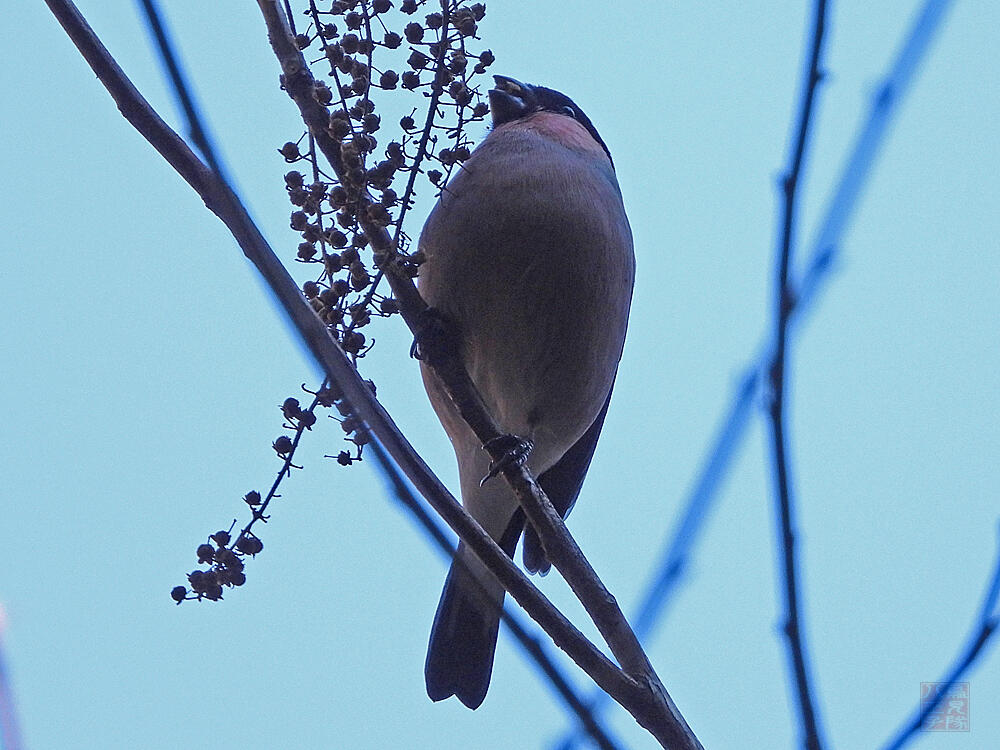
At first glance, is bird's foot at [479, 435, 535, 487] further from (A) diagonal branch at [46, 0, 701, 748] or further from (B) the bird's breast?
(A) diagonal branch at [46, 0, 701, 748]

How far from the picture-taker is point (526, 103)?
12.8 feet

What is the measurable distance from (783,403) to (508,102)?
8.79 feet

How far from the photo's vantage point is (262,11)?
229cm

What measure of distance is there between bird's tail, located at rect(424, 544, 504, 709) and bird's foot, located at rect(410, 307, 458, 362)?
62 cm

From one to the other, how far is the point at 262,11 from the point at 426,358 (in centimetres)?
91

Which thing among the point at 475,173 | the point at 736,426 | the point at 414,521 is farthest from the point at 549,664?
the point at 475,173

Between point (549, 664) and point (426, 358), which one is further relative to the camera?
point (426, 358)

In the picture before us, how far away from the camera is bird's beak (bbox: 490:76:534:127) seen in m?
3.84

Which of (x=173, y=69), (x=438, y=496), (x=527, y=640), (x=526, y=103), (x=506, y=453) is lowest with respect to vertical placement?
(x=527, y=640)

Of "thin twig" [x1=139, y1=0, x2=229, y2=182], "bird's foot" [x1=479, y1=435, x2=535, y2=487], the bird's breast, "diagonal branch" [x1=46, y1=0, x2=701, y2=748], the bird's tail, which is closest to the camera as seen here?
"thin twig" [x1=139, y1=0, x2=229, y2=182]

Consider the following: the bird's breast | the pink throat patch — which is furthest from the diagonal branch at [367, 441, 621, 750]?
the pink throat patch

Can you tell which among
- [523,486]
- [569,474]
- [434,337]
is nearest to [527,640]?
[523,486]

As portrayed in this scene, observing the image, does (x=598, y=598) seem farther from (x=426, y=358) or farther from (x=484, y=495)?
(x=484, y=495)

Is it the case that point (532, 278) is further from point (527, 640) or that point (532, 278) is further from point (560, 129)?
point (527, 640)
